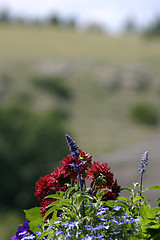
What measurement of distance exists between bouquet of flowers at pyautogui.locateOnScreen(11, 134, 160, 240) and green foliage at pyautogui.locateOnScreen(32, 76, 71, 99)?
1738 inches

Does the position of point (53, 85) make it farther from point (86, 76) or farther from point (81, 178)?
point (81, 178)

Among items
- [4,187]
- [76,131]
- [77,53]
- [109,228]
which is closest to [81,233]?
[109,228]

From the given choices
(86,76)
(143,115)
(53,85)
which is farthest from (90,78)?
(143,115)

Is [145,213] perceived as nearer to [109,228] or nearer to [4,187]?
[109,228]

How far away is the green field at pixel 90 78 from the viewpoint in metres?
41.4

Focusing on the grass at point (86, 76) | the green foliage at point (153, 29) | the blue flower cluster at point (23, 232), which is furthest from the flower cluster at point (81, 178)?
the green foliage at point (153, 29)

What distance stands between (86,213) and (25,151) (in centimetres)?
2717

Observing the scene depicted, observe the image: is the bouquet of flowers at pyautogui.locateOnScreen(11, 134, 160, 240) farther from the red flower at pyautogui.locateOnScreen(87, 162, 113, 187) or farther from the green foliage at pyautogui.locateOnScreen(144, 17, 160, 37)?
the green foliage at pyautogui.locateOnScreen(144, 17, 160, 37)

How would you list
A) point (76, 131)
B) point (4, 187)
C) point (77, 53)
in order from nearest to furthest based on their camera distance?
point (4, 187), point (76, 131), point (77, 53)

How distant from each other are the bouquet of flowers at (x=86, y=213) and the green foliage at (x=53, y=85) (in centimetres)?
4415

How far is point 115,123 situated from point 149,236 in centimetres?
3955

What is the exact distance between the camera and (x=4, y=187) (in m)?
30.0

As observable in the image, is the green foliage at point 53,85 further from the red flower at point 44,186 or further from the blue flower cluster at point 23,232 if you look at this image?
the blue flower cluster at point 23,232

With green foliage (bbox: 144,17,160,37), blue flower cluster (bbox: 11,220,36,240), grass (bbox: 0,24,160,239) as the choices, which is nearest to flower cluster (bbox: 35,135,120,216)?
blue flower cluster (bbox: 11,220,36,240)
